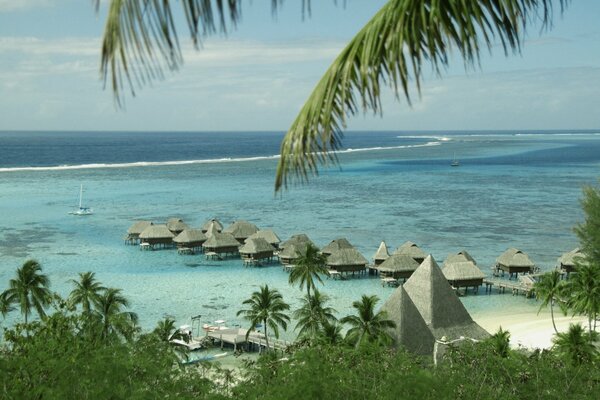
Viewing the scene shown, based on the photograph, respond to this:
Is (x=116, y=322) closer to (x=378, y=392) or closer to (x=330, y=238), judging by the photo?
(x=378, y=392)

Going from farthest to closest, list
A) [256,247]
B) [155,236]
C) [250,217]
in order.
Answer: [250,217]
[155,236]
[256,247]

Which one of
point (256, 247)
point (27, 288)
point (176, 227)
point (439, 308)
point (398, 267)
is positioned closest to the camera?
point (27, 288)

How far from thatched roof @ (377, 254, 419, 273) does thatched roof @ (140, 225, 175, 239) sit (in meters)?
10.6

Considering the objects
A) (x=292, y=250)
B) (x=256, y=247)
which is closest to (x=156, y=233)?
(x=256, y=247)

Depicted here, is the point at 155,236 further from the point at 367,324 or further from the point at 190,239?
the point at 367,324

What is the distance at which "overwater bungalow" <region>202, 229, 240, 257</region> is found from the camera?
1086 inches

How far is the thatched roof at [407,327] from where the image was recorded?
15.2m

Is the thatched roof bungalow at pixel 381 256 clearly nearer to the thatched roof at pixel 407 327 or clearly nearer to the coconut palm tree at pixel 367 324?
the thatched roof at pixel 407 327

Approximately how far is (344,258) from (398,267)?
7.22 feet

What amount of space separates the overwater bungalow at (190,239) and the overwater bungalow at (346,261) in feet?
22.1

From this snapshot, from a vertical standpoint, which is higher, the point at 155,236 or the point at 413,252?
the point at 155,236

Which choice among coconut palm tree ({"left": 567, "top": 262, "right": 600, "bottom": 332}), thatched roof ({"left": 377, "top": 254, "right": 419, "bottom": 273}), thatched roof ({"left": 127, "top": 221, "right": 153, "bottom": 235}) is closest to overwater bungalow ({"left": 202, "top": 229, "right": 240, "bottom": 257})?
thatched roof ({"left": 127, "top": 221, "right": 153, "bottom": 235})

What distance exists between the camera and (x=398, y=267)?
2375cm

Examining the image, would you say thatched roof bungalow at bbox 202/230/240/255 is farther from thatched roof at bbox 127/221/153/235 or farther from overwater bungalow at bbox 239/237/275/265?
thatched roof at bbox 127/221/153/235
